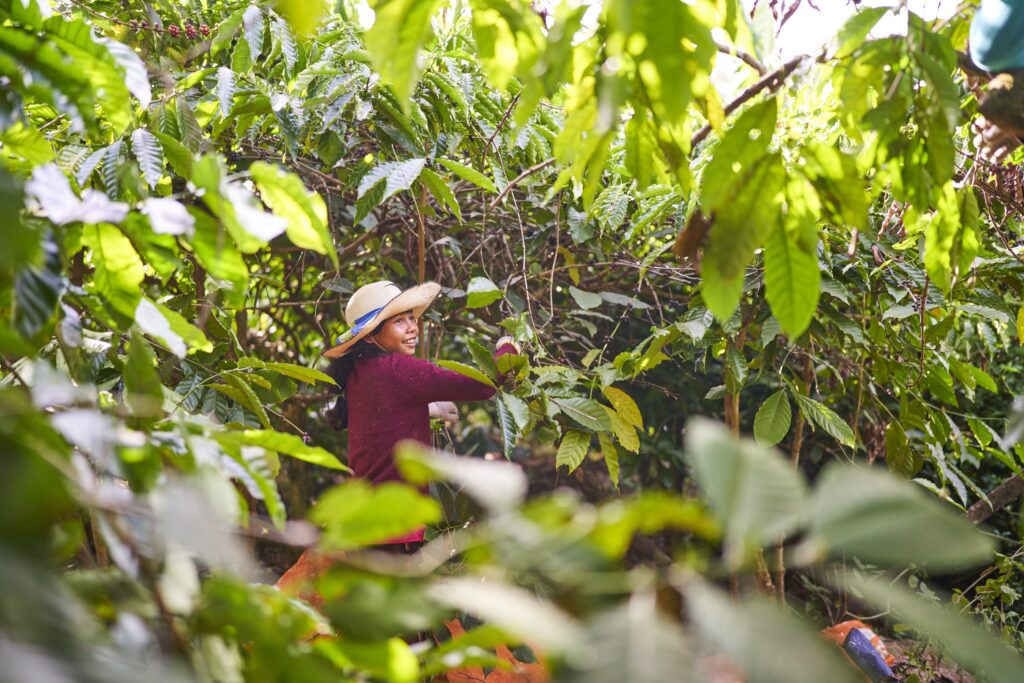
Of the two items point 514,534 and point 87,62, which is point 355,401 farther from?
point 514,534

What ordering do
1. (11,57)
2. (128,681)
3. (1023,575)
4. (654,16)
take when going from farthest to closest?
1. (1023,575)
2. (11,57)
3. (654,16)
4. (128,681)

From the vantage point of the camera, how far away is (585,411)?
77.8 inches

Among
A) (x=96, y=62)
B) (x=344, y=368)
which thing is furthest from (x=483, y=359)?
(x=96, y=62)

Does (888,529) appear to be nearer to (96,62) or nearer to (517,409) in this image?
(96,62)

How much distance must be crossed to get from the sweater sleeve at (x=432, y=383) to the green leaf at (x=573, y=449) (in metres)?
0.24

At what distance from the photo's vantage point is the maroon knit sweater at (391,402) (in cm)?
222

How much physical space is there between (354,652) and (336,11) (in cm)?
216

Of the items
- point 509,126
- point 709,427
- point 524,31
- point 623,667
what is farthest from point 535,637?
point 509,126

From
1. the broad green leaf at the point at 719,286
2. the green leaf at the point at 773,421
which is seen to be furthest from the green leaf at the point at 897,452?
the broad green leaf at the point at 719,286

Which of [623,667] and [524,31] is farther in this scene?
[524,31]

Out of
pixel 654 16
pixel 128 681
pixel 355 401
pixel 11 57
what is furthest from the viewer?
pixel 355 401

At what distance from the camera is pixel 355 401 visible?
7.91ft

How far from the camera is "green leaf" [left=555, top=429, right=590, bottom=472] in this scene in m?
2.04

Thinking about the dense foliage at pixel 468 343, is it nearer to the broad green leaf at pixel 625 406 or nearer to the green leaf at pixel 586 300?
the broad green leaf at pixel 625 406
